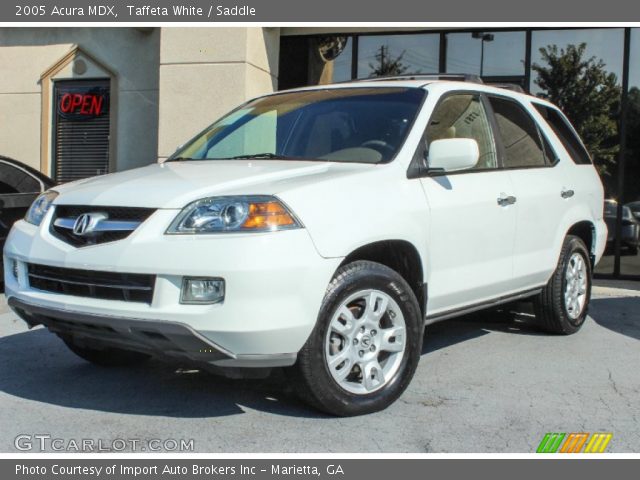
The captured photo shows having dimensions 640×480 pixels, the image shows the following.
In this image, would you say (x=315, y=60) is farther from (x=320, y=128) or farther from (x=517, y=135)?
(x=320, y=128)

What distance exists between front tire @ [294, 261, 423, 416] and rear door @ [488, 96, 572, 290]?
4.33 feet

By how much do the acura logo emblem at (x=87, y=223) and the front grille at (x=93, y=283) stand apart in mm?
185

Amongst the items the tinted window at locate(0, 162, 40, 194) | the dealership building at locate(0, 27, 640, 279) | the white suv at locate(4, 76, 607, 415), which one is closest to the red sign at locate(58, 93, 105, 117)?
the dealership building at locate(0, 27, 640, 279)

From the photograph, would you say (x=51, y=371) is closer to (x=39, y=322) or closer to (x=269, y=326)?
(x=39, y=322)

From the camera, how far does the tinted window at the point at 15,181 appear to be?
25.0ft

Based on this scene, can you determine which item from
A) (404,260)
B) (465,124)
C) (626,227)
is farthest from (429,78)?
(626,227)

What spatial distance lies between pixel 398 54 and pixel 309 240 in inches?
296

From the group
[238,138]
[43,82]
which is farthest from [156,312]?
[43,82]

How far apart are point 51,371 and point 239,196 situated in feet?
6.93

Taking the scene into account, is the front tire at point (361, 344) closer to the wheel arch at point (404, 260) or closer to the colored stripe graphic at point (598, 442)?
the wheel arch at point (404, 260)

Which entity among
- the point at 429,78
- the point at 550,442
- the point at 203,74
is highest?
the point at 203,74

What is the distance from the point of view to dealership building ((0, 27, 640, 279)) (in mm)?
9688

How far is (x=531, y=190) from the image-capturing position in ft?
17.3

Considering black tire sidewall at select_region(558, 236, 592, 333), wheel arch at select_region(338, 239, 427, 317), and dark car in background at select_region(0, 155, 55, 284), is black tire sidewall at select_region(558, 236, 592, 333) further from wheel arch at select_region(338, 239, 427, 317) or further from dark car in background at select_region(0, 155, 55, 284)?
dark car in background at select_region(0, 155, 55, 284)
